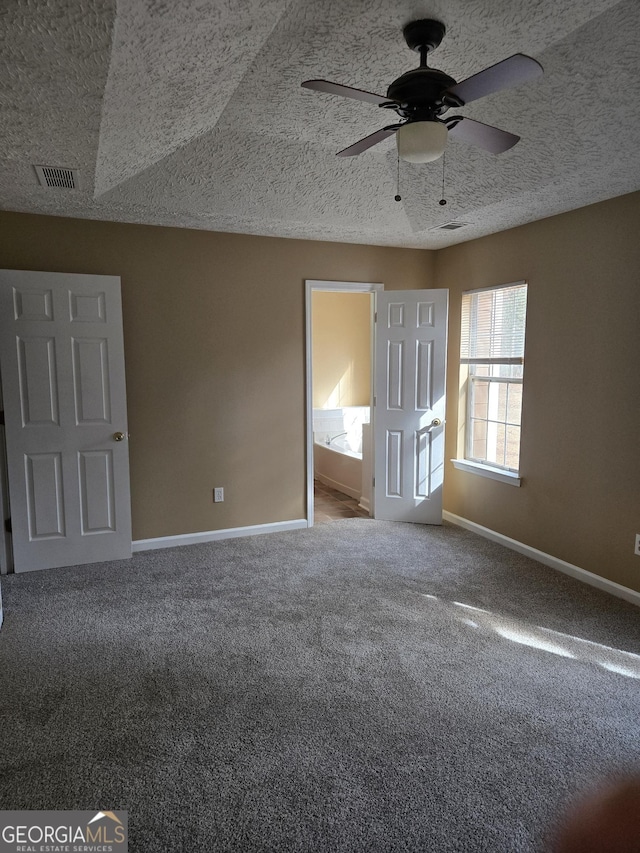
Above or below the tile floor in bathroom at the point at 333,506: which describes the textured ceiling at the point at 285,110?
above

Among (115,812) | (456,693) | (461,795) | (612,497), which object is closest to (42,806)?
(115,812)

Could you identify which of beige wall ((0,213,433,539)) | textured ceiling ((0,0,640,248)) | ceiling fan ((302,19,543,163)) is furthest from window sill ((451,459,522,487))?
ceiling fan ((302,19,543,163))

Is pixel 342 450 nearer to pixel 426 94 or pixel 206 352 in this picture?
pixel 206 352

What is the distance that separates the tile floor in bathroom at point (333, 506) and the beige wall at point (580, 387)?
1431mm

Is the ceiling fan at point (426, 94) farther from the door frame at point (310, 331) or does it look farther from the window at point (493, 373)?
the door frame at point (310, 331)

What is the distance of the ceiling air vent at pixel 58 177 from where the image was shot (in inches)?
115

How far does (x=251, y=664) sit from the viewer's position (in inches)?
106

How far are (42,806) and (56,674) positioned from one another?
0.84 metres

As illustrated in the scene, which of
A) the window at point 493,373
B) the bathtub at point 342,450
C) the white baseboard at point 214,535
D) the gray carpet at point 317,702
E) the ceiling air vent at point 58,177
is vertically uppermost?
the ceiling air vent at point 58,177

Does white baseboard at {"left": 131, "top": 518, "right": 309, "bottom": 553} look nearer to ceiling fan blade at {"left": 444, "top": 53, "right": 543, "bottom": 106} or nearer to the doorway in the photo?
the doorway

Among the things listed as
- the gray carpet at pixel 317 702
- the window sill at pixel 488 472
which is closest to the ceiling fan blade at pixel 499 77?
the gray carpet at pixel 317 702

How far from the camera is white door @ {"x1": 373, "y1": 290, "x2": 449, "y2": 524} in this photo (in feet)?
15.7

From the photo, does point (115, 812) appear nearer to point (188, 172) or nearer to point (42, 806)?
point (42, 806)

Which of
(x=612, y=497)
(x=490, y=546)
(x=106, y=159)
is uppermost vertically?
(x=106, y=159)
